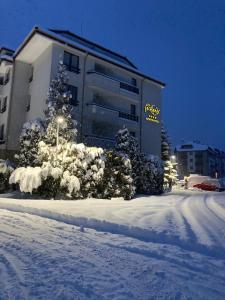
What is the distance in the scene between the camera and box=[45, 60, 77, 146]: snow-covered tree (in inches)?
817

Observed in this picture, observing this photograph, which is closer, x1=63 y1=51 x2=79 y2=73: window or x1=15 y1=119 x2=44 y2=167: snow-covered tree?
x1=15 y1=119 x2=44 y2=167: snow-covered tree

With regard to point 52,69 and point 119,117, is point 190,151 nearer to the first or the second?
point 119,117

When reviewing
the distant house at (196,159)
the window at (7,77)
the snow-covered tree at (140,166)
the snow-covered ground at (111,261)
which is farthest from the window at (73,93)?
the distant house at (196,159)

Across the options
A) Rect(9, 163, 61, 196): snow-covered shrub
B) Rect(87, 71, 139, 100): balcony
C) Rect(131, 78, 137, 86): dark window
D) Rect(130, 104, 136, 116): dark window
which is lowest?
Rect(9, 163, 61, 196): snow-covered shrub

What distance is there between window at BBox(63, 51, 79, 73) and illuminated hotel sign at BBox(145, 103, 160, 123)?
9901mm

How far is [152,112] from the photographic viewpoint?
1419 inches

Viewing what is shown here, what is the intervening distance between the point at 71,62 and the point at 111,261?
25.5 metres

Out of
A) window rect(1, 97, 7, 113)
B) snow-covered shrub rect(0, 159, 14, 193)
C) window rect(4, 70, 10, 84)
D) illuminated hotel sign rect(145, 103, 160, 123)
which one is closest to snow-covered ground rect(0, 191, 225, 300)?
snow-covered shrub rect(0, 159, 14, 193)

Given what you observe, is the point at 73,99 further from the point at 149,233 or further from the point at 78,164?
the point at 149,233

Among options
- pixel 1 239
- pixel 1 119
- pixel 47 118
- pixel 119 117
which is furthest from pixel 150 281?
pixel 1 119

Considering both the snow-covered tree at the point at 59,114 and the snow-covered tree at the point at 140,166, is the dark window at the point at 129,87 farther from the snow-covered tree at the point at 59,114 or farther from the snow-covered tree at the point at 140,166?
the snow-covered tree at the point at 59,114

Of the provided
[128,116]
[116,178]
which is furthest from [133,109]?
[116,178]

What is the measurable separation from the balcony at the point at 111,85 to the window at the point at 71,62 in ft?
4.32

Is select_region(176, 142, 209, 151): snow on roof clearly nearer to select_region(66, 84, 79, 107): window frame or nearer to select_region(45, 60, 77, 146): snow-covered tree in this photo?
select_region(66, 84, 79, 107): window frame
